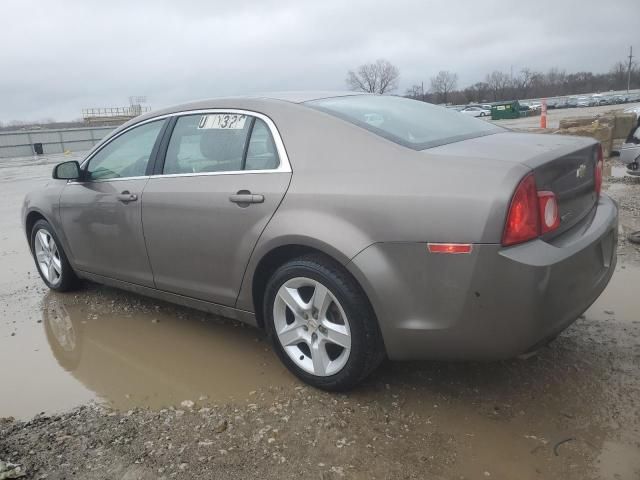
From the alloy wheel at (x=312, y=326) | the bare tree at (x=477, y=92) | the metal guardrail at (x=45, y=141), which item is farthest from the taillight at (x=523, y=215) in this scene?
the bare tree at (x=477, y=92)

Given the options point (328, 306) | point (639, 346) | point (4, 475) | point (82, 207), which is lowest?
point (639, 346)

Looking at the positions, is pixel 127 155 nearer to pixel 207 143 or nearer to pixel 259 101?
pixel 207 143

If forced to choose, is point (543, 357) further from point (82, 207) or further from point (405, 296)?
point (82, 207)

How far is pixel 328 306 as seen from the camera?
2.80 m

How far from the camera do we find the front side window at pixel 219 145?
10.2 feet

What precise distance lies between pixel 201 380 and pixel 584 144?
2.50 metres

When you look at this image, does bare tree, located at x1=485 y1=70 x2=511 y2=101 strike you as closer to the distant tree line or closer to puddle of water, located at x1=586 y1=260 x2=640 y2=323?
the distant tree line

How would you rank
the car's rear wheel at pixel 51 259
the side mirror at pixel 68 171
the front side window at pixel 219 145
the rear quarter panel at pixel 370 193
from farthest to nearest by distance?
the car's rear wheel at pixel 51 259
the side mirror at pixel 68 171
the front side window at pixel 219 145
the rear quarter panel at pixel 370 193

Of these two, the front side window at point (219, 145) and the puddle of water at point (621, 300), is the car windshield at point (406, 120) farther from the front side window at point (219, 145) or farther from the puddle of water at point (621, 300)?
the puddle of water at point (621, 300)

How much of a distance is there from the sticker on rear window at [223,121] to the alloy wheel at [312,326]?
1048 mm

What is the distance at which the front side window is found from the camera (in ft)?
10.2

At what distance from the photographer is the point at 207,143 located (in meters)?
3.41

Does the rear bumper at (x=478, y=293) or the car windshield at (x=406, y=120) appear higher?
the car windshield at (x=406, y=120)

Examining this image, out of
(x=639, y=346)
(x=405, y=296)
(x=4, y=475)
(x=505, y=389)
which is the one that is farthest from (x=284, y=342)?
(x=639, y=346)
